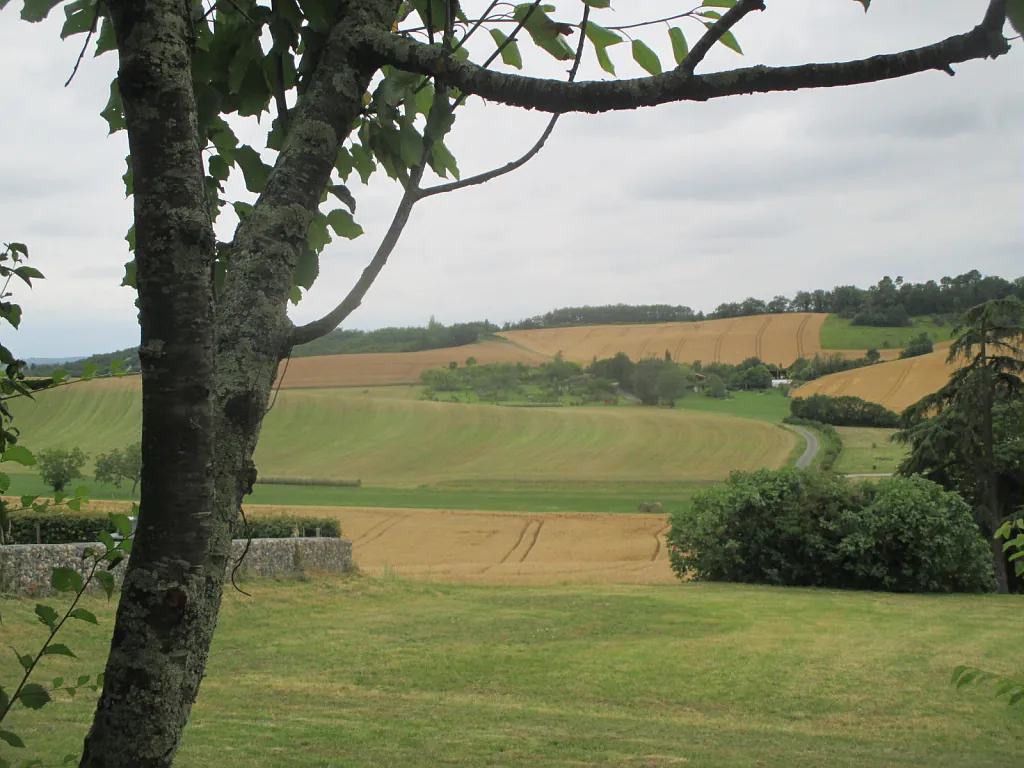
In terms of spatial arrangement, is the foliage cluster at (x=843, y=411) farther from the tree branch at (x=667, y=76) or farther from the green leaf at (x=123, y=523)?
the green leaf at (x=123, y=523)

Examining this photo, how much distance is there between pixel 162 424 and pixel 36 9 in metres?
1.12

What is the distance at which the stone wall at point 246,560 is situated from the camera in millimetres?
13016

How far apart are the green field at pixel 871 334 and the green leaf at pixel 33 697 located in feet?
230

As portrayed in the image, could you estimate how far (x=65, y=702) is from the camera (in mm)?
8617

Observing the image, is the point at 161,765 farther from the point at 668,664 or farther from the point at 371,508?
the point at 371,508

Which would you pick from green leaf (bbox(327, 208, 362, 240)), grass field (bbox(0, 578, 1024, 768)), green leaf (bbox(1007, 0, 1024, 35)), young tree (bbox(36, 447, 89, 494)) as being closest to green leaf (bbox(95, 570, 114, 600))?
green leaf (bbox(327, 208, 362, 240))

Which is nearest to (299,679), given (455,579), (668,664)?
(668,664)

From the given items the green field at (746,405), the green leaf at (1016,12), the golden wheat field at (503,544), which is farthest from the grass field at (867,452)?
the green leaf at (1016,12)

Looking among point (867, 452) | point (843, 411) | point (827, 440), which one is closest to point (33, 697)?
point (867, 452)

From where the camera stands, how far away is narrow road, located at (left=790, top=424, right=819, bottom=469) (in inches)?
1935

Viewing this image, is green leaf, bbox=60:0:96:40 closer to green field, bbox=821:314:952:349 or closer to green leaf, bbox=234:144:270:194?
green leaf, bbox=234:144:270:194

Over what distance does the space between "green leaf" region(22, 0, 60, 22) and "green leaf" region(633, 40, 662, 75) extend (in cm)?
121

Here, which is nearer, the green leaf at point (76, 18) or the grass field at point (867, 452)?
the green leaf at point (76, 18)

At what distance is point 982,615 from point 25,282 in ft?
61.5
